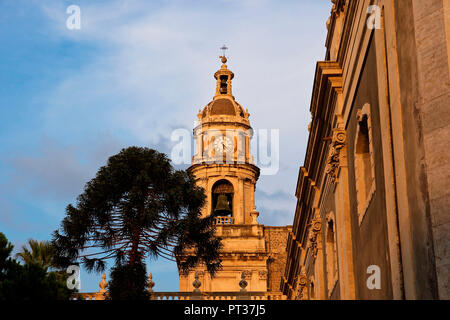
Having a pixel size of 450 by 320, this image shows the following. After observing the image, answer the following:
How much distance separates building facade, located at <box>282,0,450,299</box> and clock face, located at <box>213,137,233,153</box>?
3494cm

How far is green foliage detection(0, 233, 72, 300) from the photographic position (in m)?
31.7

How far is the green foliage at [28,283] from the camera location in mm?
31672

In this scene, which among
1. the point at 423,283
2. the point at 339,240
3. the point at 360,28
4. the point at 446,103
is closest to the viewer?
the point at 446,103

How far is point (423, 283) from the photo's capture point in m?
13.0

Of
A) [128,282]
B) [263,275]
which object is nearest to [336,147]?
[128,282]

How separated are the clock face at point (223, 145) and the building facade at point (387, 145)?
3494 centimetres

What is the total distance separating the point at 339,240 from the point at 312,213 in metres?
10.2

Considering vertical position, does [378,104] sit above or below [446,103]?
above

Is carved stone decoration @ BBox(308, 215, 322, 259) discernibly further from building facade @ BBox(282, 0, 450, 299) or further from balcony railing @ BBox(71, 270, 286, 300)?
balcony railing @ BBox(71, 270, 286, 300)

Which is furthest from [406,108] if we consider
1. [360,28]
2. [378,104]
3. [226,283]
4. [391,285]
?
[226,283]

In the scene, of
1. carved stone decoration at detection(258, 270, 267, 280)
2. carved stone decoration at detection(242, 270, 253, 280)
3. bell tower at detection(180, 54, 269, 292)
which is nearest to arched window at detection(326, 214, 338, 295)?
bell tower at detection(180, 54, 269, 292)

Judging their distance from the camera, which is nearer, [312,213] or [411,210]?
[411,210]

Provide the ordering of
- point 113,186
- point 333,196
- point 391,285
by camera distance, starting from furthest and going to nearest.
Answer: point 113,186 < point 333,196 < point 391,285

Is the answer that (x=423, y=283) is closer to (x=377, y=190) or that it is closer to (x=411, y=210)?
(x=411, y=210)
